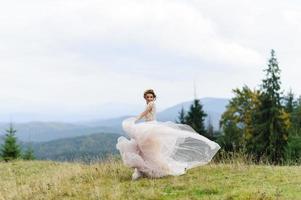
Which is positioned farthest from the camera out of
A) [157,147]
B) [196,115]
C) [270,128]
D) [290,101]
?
[290,101]

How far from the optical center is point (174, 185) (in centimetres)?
1181

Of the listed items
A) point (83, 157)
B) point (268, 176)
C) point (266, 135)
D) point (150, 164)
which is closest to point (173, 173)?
point (150, 164)

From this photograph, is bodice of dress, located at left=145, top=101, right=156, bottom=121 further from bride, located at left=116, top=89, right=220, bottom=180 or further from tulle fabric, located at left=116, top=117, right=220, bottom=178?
tulle fabric, located at left=116, top=117, right=220, bottom=178

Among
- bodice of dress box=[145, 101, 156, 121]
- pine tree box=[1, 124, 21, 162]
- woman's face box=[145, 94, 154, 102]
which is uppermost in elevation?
woman's face box=[145, 94, 154, 102]

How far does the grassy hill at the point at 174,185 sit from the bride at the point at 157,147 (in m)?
0.30

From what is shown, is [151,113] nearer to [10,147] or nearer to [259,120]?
[10,147]

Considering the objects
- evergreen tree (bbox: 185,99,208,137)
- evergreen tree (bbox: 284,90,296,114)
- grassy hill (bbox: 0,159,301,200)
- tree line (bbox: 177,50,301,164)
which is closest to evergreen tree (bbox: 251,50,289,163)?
tree line (bbox: 177,50,301,164)

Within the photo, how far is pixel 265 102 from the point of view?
193 feet

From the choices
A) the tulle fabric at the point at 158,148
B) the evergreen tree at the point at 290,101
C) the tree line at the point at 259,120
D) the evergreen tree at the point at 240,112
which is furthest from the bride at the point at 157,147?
the evergreen tree at the point at 290,101

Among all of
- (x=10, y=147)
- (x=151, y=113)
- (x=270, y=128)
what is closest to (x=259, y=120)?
(x=270, y=128)

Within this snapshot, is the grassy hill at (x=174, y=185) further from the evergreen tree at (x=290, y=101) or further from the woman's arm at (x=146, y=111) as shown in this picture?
the evergreen tree at (x=290, y=101)

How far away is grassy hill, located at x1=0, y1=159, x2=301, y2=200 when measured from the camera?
34.9 ft

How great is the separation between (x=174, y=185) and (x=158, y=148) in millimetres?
1571

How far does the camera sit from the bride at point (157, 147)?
1316 cm
